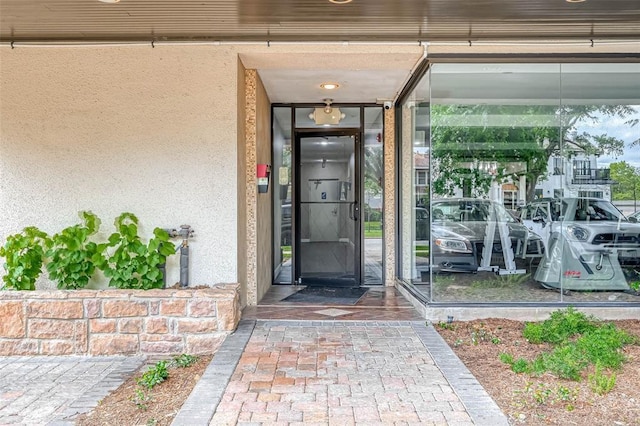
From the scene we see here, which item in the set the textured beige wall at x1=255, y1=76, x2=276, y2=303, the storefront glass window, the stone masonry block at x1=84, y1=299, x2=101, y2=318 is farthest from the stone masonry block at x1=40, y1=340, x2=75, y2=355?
the storefront glass window

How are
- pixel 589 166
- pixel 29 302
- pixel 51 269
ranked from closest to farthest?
pixel 29 302, pixel 51 269, pixel 589 166

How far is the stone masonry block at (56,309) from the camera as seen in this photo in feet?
12.0

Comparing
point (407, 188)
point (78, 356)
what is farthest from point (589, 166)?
point (78, 356)

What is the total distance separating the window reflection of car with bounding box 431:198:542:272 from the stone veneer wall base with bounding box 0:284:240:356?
8.22ft

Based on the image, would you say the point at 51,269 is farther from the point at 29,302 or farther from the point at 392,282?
the point at 392,282

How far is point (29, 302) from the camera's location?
143 inches

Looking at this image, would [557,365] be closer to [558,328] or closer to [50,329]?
[558,328]

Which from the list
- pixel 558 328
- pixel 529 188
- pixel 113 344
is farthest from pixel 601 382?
pixel 113 344

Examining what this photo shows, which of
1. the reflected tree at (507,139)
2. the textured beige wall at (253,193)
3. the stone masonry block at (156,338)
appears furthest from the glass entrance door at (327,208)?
the stone masonry block at (156,338)

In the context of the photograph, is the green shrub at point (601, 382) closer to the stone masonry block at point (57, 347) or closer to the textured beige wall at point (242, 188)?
the textured beige wall at point (242, 188)

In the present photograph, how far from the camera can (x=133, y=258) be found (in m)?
4.01

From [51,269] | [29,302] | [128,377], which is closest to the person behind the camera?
[128,377]

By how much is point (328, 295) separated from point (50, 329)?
2823 mm

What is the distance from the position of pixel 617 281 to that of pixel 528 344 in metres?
2.07
